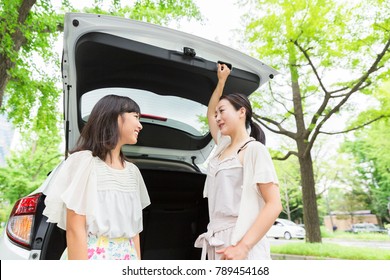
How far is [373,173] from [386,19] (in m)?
20.9

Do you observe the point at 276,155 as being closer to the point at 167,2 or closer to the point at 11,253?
the point at 167,2

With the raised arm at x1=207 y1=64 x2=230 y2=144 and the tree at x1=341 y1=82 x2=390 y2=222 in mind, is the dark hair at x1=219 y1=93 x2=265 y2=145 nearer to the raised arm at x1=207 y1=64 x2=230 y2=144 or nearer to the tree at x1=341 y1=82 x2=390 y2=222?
the raised arm at x1=207 y1=64 x2=230 y2=144

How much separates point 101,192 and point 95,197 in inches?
2.8

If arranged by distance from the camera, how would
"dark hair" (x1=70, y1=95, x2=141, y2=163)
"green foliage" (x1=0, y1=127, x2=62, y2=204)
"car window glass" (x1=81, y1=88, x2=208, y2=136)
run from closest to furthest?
"dark hair" (x1=70, y1=95, x2=141, y2=163) < "car window glass" (x1=81, y1=88, x2=208, y2=136) < "green foliage" (x1=0, y1=127, x2=62, y2=204)

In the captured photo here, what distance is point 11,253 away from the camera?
1.55 meters

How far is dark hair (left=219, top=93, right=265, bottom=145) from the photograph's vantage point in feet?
5.03

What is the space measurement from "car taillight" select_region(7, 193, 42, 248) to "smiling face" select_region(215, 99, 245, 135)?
40.2 inches

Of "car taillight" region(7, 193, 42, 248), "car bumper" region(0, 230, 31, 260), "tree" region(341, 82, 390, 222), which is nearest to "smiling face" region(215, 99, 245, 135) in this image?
"car taillight" region(7, 193, 42, 248)

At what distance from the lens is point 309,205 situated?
7.69 m

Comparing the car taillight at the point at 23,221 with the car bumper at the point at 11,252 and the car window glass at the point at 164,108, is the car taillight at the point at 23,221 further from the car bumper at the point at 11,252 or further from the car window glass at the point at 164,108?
the car window glass at the point at 164,108

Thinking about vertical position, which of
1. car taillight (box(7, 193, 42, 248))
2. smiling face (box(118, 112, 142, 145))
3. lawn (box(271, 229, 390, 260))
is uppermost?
smiling face (box(118, 112, 142, 145))

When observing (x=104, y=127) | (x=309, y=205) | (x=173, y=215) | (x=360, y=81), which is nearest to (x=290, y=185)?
(x=309, y=205)

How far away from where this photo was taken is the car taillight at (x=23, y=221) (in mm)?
1583

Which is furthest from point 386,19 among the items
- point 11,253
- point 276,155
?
point 11,253
